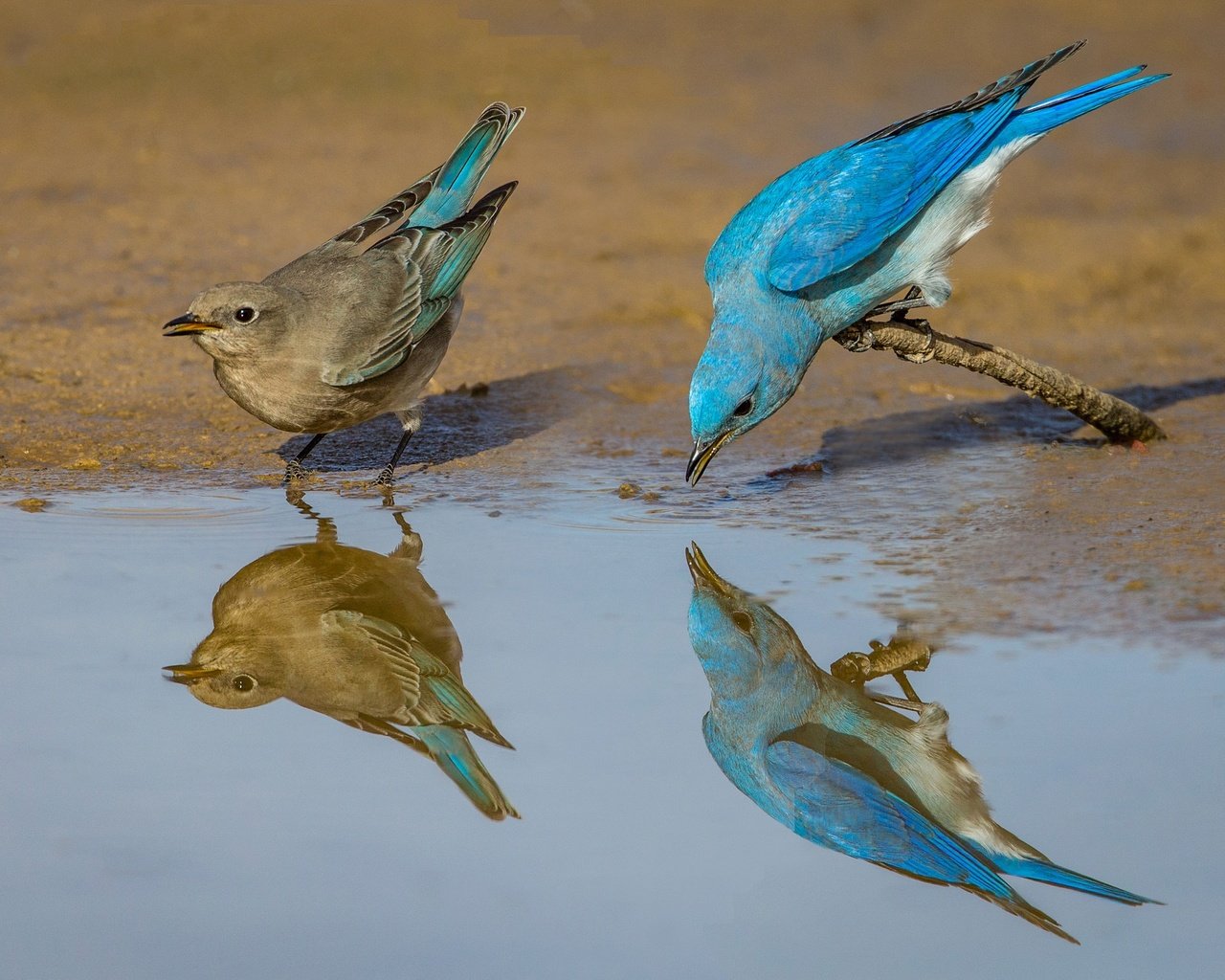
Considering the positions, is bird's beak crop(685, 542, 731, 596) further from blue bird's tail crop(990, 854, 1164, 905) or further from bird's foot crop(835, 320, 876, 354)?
blue bird's tail crop(990, 854, 1164, 905)

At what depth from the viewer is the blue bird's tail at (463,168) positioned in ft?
24.8

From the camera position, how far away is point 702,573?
561 cm

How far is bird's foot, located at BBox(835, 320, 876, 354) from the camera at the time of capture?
256 inches

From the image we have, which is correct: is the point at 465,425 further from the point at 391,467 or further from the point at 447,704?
the point at 447,704

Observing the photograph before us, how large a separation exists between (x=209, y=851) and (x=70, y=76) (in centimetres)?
938

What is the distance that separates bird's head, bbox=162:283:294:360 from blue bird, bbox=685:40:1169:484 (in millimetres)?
1791

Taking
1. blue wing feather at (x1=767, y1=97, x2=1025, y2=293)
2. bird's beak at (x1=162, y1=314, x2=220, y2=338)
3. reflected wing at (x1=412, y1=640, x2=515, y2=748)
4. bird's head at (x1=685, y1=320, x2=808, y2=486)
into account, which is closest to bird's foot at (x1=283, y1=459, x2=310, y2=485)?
bird's beak at (x1=162, y1=314, x2=220, y2=338)

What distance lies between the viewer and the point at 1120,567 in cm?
555

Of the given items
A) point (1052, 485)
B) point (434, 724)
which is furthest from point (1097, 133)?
point (434, 724)

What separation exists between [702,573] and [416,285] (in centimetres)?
217

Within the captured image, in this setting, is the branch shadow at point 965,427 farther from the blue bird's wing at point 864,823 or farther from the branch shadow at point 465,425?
the blue bird's wing at point 864,823

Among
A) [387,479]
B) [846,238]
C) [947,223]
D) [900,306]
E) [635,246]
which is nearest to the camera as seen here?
[846,238]

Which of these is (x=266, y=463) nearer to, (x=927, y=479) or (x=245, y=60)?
(x=927, y=479)

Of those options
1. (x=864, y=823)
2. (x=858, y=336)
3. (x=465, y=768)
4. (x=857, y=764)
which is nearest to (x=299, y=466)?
(x=858, y=336)
